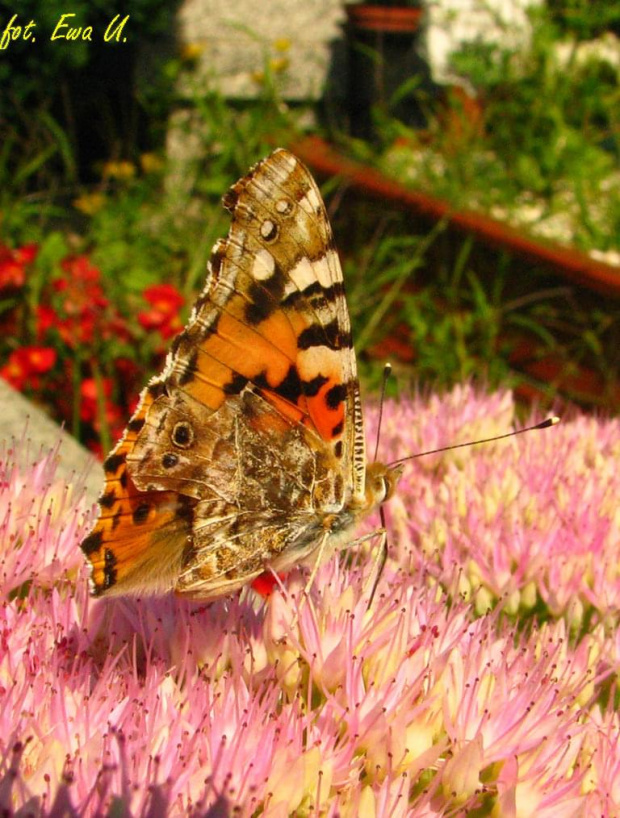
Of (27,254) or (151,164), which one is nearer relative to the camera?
(27,254)

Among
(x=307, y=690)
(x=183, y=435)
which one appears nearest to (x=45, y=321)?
(x=183, y=435)

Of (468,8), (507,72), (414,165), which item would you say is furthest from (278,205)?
(468,8)

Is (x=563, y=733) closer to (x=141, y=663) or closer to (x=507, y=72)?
(x=141, y=663)

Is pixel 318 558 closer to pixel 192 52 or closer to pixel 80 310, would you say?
pixel 80 310

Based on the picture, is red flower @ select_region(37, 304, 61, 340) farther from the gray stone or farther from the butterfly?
the gray stone

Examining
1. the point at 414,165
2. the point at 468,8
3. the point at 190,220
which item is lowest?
the point at 190,220
